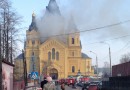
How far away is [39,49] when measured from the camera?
554 feet

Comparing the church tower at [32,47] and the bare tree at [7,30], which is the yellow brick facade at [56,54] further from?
the bare tree at [7,30]

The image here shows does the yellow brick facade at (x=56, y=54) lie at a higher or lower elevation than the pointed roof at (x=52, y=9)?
lower

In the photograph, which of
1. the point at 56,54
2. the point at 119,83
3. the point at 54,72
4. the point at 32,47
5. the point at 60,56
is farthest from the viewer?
the point at 60,56

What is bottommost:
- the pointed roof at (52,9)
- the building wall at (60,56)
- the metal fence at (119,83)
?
the metal fence at (119,83)

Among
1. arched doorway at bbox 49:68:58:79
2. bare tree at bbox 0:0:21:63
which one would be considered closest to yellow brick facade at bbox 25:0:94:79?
arched doorway at bbox 49:68:58:79

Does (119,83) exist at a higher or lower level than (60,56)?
lower

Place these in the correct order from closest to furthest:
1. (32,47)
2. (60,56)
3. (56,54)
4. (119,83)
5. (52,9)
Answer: (119,83), (32,47), (52,9), (56,54), (60,56)

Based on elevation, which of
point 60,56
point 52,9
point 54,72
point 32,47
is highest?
point 52,9

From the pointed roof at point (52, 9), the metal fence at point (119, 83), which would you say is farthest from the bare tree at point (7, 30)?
the pointed roof at point (52, 9)

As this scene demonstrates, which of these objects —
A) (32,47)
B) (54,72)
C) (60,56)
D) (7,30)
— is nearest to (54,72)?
(54,72)

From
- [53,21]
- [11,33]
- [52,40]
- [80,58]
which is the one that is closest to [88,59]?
[80,58]

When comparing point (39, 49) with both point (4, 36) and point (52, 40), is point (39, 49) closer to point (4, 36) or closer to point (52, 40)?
point (52, 40)

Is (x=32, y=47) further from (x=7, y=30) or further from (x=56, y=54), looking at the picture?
(x=7, y=30)

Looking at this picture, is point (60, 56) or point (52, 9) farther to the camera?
point (60, 56)
